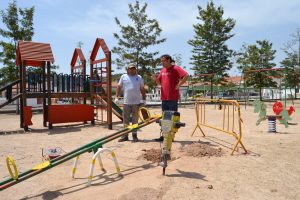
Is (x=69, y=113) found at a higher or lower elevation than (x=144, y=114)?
lower

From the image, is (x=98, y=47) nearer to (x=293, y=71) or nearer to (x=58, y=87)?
(x=58, y=87)

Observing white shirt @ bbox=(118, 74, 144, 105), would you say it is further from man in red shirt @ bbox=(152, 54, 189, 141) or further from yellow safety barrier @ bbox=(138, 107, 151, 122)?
man in red shirt @ bbox=(152, 54, 189, 141)

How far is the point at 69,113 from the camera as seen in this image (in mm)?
10680

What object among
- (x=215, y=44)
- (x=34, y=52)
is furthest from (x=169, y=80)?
(x=215, y=44)

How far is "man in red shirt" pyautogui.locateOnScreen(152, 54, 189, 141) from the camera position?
5984 millimetres

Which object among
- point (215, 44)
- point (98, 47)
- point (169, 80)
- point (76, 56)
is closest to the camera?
point (169, 80)

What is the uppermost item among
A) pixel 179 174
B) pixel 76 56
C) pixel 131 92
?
pixel 76 56

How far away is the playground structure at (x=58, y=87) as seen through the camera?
990 cm

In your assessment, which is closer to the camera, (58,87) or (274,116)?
(274,116)

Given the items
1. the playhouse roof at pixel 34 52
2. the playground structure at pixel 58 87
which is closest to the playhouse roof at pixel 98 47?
the playground structure at pixel 58 87

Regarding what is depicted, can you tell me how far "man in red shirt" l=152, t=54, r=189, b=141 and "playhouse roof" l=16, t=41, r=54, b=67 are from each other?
17.7ft

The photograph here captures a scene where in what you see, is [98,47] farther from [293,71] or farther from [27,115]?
[293,71]

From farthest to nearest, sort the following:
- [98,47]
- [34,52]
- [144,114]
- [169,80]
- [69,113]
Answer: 1. [98,47]
2. [69,113]
3. [34,52]
4. [144,114]
5. [169,80]

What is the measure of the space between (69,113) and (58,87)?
140 centimetres
